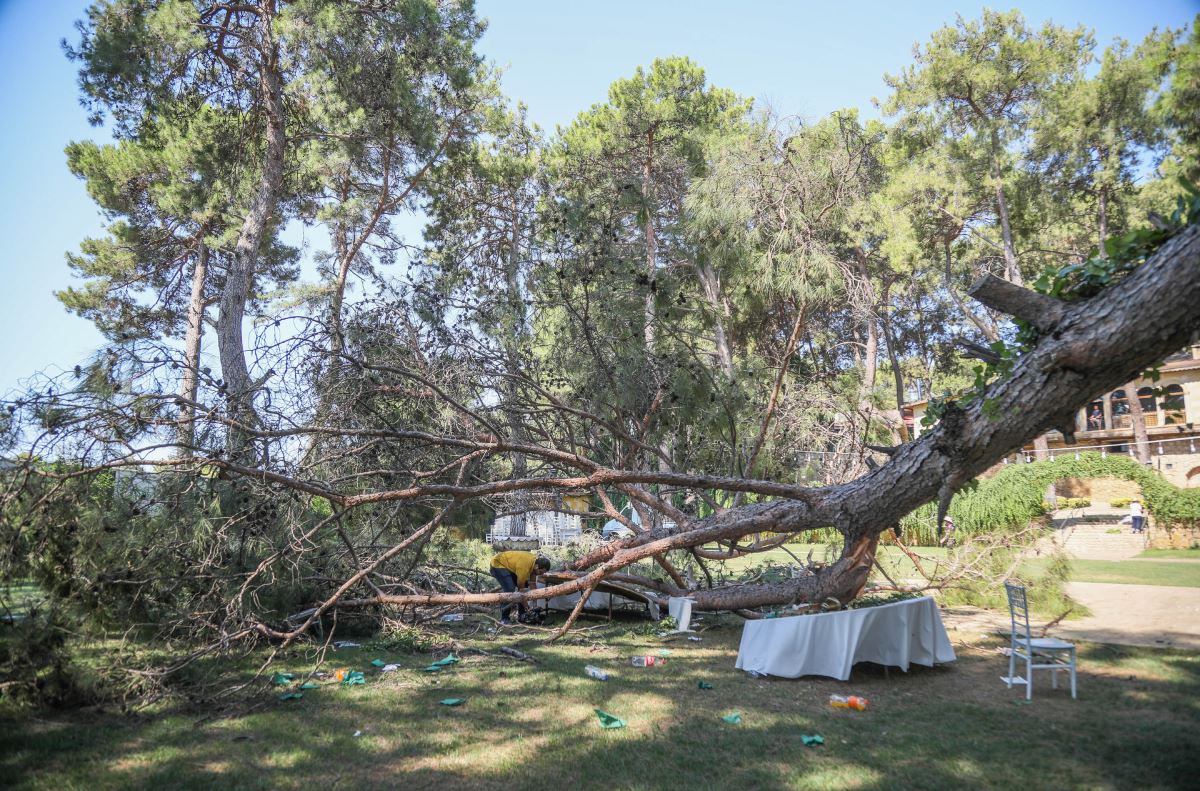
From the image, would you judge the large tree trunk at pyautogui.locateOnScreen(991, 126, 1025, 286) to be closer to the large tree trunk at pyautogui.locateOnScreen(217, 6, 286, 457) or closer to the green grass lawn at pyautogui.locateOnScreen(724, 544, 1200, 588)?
the green grass lawn at pyautogui.locateOnScreen(724, 544, 1200, 588)

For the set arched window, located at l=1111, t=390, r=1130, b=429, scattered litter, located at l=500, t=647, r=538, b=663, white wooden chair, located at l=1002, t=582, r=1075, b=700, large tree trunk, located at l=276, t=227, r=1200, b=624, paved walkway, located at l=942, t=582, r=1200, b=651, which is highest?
arched window, located at l=1111, t=390, r=1130, b=429

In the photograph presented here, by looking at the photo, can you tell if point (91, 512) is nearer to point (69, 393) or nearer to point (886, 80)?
point (69, 393)

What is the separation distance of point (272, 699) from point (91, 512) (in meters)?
1.84

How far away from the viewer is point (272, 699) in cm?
468

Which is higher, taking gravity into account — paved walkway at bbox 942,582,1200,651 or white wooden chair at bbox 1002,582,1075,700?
white wooden chair at bbox 1002,582,1075,700

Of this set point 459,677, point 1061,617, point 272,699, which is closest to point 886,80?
point 1061,617

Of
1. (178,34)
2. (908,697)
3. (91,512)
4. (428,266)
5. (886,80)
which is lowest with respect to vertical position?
(908,697)

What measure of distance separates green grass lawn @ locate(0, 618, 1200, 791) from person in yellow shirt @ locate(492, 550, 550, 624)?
223cm

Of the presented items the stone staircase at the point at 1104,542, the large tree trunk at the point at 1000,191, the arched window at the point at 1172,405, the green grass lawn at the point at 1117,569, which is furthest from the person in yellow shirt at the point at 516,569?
the stone staircase at the point at 1104,542

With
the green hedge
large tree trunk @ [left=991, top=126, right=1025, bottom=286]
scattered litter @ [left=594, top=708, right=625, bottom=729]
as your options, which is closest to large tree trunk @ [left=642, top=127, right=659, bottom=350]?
scattered litter @ [left=594, top=708, right=625, bottom=729]

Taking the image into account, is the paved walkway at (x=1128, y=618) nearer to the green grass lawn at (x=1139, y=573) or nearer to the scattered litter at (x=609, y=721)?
the green grass lawn at (x=1139, y=573)

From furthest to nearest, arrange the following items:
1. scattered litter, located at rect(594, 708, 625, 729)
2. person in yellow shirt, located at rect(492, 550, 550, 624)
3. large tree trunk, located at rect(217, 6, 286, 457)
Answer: large tree trunk, located at rect(217, 6, 286, 457)
person in yellow shirt, located at rect(492, 550, 550, 624)
scattered litter, located at rect(594, 708, 625, 729)

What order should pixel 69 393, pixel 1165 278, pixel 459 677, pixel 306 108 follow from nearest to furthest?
pixel 1165 278 → pixel 69 393 → pixel 459 677 → pixel 306 108

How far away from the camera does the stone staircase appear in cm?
1570
